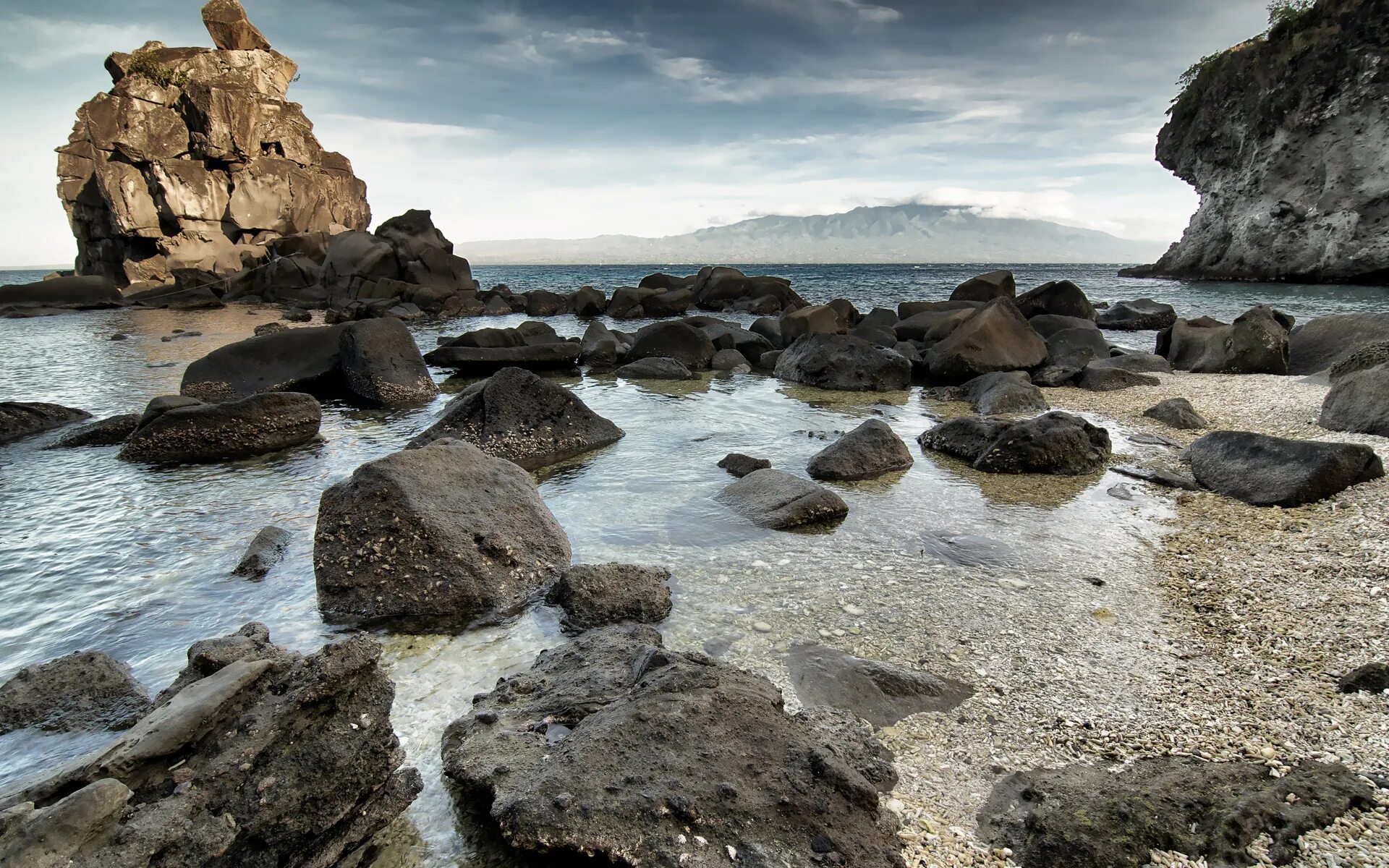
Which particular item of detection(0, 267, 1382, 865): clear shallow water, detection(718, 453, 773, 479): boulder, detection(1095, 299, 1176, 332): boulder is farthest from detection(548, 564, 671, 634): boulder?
detection(1095, 299, 1176, 332): boulder

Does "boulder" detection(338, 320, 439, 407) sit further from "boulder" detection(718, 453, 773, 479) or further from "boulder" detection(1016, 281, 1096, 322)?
"boulder" detection(1016, 281, 1096, 322)

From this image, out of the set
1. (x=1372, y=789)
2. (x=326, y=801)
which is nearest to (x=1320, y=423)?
(x=1372, y=789)

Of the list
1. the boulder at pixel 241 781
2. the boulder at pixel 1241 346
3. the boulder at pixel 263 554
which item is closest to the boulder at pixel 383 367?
the boulder at pixel 263 554

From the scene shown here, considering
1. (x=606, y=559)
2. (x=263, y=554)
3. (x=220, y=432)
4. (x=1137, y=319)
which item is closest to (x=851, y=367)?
(x=606, y=559)

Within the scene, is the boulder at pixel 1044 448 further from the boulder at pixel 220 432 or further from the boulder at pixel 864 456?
the boulder at pixel 220 432

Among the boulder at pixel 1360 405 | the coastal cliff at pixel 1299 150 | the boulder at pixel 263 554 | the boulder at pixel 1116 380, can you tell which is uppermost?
the coastal cliff at pixel 1299 150

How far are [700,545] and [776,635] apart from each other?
1789 millimetres

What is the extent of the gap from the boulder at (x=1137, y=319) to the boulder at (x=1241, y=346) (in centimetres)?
993

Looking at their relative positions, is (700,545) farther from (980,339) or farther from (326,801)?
(980,339)

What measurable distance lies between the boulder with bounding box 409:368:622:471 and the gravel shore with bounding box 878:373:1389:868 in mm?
6020

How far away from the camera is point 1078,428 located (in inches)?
345

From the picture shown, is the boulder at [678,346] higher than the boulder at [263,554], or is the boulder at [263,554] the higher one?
the boulder at [678,346]

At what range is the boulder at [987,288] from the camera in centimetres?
2480

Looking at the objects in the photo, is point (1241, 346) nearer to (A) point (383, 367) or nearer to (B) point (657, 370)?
(B) point (657, 370)
